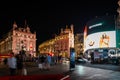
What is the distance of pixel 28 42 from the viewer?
636 ft

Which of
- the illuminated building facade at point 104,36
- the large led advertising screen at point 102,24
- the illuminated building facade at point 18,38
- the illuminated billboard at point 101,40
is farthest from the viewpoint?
the illuminated building facade at point 18,38

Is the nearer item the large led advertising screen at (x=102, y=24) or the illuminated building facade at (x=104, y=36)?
the illuminated building facade at (x=104, y=36)

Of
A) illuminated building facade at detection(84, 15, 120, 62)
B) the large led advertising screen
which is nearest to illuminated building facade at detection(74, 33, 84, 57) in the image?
the large led advertising screen

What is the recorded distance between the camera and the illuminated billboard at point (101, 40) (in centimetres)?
11962

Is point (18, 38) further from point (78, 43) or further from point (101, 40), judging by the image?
point (101, 40)

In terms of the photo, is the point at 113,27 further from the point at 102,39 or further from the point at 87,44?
the point at 87,44

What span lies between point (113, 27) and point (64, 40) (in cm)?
7963

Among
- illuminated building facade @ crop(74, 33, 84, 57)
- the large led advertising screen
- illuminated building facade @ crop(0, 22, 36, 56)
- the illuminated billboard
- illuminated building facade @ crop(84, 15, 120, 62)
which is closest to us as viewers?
illuminated building facade @ crop(84, 15, 120, 62)

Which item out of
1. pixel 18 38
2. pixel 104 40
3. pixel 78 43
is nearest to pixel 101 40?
pixel 104 40

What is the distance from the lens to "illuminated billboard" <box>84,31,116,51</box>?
120 metres

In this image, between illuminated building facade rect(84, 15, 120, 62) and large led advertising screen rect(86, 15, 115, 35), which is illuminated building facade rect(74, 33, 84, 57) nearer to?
large led advertising screen rect(86, 15, 115, 35)

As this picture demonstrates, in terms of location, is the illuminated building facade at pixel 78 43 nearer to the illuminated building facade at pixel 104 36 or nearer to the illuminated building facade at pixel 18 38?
the illuminated building facade at pixel 18 38

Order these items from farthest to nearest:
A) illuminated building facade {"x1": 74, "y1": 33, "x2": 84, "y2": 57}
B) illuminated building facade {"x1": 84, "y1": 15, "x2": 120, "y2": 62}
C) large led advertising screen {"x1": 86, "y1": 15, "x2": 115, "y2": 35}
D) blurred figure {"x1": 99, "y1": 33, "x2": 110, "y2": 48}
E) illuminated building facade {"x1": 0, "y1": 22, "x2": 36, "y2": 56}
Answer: illuminated building facade {"x1": 74, "y1": 33, "x2": 84, "y2": 57}, illuminated building facade {"x1": 0, "y1": 22, "x2": 36, "y2": 56}, large led advertising screen {"x1": 86, "y1": 15, "x2": 115, "y2": 35}, blurred figure {"x1": 99, "y1": 33, "x2": 110, "y2": 48}, illuminated building facade {"x1": 84, "y1": 15, "x2": 120, "y2": 62}

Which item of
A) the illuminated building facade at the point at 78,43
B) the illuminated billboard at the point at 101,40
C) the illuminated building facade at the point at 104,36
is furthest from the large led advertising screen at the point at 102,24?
the illuminated building facade at the point at 78,43
